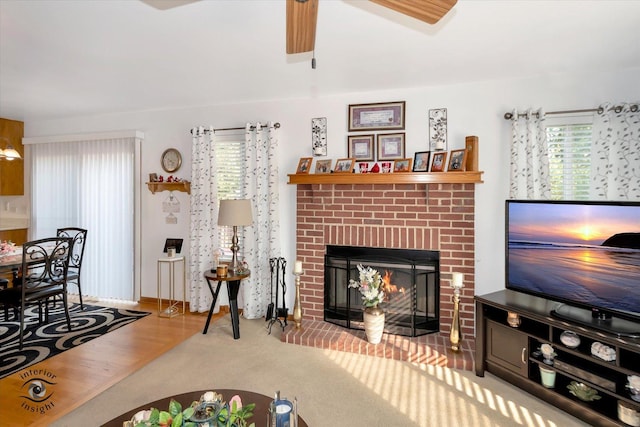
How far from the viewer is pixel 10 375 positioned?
2.62m

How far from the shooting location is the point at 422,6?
1.18 meters

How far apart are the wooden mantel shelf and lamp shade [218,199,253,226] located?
0.56 m

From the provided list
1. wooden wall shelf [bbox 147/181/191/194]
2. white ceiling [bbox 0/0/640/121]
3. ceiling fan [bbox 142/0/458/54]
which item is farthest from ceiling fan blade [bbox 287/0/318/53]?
wooden wall shelf [bbox 147/181/191/194]

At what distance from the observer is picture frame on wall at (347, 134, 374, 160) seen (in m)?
3.49

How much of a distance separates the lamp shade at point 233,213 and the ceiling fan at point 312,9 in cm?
216

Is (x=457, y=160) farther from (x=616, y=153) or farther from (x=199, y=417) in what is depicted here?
(x=199, y=417)

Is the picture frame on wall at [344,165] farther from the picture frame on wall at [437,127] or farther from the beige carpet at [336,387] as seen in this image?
the beige carpet at [336,387]

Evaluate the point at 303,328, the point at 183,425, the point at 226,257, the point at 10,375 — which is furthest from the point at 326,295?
the point at 10,375

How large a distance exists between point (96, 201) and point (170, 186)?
1.19m

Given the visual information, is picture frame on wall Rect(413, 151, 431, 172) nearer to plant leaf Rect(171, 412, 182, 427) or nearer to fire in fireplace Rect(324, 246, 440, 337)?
fire in fireplace Rect(324, 246, 440, 337)

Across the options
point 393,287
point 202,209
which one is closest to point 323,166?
point 393,287

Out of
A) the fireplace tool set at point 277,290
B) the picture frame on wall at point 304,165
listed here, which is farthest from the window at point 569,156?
the fireplace tool set at point 277,290

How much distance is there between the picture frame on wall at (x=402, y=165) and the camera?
327cm

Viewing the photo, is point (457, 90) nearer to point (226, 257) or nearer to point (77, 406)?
point (226, 257)
